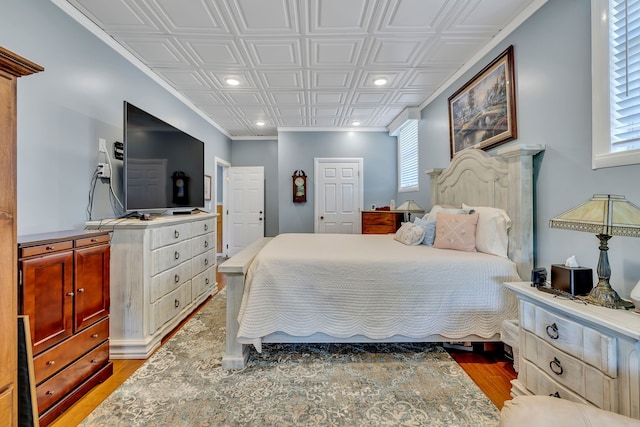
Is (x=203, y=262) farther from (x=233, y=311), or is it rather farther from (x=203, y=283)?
(x=233, y=311)

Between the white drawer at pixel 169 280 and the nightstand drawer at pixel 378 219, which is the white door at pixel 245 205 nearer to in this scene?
the nightstand drawer at pixel 378 219

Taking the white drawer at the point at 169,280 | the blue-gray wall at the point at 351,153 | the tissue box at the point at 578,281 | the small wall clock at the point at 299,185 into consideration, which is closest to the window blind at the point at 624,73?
the tissue box at the point at 578,281

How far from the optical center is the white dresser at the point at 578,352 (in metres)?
1.04

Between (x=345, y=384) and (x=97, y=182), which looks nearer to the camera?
(x=345, y=384)

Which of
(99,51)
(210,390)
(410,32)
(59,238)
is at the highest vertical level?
(410,32)

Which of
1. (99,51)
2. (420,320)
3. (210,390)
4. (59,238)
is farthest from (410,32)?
(210,390)

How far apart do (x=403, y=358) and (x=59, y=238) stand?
2315mm

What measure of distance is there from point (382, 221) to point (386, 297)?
8.13ft

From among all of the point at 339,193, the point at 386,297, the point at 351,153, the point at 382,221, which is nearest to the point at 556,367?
the point at 386,297

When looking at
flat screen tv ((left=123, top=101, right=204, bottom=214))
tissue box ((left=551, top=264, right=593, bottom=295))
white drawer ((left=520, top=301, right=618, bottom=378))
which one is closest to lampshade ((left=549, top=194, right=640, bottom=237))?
tissue box ((left=551, top=264, right=593, bottom=295))

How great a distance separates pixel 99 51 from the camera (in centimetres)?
227

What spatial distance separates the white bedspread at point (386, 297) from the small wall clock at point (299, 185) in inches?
132

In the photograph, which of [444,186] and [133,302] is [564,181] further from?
[133,302]

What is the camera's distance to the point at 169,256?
2.49 metres
